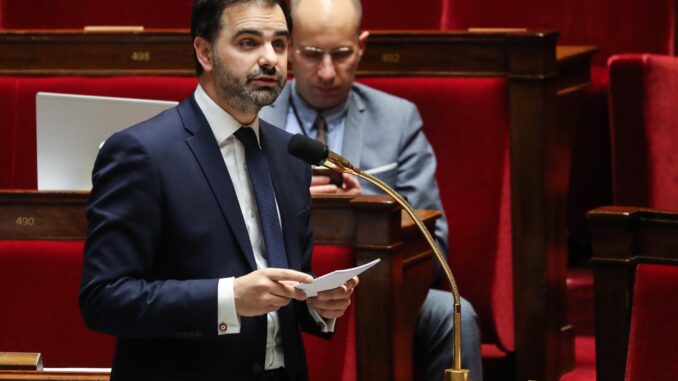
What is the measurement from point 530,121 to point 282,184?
39 cm

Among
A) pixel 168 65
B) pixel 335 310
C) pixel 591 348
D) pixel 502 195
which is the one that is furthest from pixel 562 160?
pixel 335 310

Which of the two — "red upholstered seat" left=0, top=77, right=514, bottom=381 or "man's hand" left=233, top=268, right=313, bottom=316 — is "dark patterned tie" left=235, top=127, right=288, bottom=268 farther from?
"red upholstered seat" left=0, top=77, right=514, bottom=381

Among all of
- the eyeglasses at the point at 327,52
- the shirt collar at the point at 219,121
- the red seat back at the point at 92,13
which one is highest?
the red seat back at the point at 92,13

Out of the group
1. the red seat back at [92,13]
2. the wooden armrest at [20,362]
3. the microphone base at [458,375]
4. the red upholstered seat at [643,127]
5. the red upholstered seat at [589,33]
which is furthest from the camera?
the red seat back at [92,13]

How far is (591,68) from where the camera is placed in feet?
3.61

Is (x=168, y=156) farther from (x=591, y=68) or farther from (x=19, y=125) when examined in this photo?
(x=591, y=68)

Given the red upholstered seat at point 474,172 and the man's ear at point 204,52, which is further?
the red upholstered seat at point 474,172

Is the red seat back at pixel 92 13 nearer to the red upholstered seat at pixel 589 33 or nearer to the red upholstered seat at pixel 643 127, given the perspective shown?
the red upholstered seat at pixel 589 33

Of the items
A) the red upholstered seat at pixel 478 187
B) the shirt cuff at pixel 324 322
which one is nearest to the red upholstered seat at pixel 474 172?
the red upholstered seat at pixel 478 187

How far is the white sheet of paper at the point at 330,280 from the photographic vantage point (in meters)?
0.50

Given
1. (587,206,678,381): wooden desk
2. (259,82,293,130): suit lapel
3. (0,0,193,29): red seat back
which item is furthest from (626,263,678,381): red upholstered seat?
(0,0,193,29): red seat back

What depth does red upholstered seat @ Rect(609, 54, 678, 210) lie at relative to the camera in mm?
962

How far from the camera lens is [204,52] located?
1.93ft

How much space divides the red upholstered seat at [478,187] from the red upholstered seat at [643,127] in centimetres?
9
